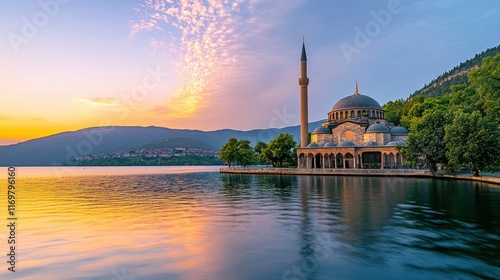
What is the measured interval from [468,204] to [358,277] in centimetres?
1443

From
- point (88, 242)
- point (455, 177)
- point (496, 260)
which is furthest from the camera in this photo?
point (455, 177)

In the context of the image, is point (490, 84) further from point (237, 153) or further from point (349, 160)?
point (237, 153)

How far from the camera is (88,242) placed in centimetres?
1161

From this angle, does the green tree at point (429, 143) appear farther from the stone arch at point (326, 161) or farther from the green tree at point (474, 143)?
the stone arch at point (326, 161)

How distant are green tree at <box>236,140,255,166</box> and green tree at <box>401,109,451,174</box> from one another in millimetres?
38622

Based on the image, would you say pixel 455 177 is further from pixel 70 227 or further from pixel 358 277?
pixel 70 227

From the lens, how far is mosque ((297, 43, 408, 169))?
55406mm

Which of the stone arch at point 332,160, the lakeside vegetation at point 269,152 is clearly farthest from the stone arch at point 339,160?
the lakeside vegetation at point 269,152

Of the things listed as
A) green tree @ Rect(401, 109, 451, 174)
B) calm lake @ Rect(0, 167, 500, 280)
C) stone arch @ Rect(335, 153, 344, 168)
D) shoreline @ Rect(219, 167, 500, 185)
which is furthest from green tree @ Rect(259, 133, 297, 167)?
calm lake @ Rect(0, 167, 500, 280)

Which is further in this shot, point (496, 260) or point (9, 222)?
point (9, 222)

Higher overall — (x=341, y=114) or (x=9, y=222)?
(x=341, y=114)

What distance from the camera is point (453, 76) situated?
153875 mm

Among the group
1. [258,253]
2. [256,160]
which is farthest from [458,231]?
[256,160]

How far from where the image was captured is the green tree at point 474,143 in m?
31.5
